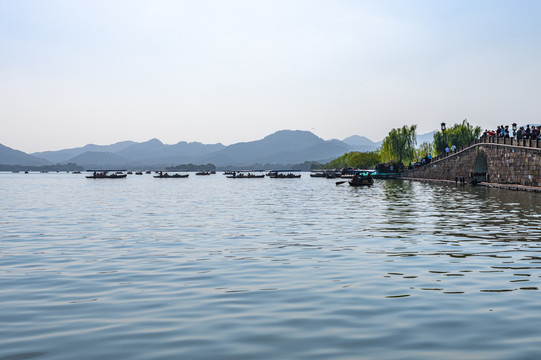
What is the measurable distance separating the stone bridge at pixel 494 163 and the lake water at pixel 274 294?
35465mm

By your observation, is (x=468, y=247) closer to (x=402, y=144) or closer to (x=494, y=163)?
(x=494, y=163)

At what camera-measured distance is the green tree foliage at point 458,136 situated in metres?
126

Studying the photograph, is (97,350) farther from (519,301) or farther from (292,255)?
(292,255)

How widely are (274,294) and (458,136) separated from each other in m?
123

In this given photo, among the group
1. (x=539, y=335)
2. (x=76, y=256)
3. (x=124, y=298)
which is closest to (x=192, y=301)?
(x=124, y=298)

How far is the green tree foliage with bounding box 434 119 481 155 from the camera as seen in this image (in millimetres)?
125688

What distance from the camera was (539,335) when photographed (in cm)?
859

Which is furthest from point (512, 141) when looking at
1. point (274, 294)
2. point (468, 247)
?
point (274, 294)

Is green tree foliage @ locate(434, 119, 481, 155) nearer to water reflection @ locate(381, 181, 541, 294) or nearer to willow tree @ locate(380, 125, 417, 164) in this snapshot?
willow tree @ locate(380, 125, 417, 164)

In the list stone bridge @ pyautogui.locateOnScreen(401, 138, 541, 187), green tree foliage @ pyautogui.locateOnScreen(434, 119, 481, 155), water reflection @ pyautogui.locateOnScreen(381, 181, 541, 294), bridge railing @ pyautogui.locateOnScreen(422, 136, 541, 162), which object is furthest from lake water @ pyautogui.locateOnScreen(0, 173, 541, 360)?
green tree foliage @ pyautogui.locateOnScreen(434, 119, 481, 155)

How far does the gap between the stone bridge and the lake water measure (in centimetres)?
3546

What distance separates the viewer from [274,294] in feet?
38.6

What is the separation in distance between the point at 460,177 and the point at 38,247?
68775mm

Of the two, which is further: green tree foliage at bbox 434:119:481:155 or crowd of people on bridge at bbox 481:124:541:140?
green tree foliage at bbox 434:119:481:155
